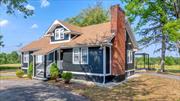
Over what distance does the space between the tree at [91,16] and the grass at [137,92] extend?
1064 inches

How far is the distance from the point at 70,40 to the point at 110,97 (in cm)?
1163

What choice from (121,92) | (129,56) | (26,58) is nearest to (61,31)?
(129,56)

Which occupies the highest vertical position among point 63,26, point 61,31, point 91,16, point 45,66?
point 91,16

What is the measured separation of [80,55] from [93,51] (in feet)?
6.28

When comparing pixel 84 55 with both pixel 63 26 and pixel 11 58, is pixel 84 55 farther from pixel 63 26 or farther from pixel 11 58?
pixel 11 58

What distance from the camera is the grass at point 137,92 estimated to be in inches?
615

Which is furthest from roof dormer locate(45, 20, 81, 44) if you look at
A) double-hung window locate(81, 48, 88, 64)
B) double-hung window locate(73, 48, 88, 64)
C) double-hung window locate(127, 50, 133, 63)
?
double-hung window locate(127, 50, 133, 63)

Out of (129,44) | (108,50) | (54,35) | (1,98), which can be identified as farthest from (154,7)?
(54,35)

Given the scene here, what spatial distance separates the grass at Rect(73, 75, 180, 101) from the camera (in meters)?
15.6

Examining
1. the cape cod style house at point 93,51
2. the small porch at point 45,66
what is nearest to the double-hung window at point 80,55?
the cape cod style house at point 93,51

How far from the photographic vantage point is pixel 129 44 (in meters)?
27.4

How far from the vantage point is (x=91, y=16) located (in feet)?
155

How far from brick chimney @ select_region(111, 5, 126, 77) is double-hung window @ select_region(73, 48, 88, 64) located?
2.83 meters

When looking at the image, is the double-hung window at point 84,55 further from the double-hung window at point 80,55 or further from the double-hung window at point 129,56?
the double-hung window at point 129,56
